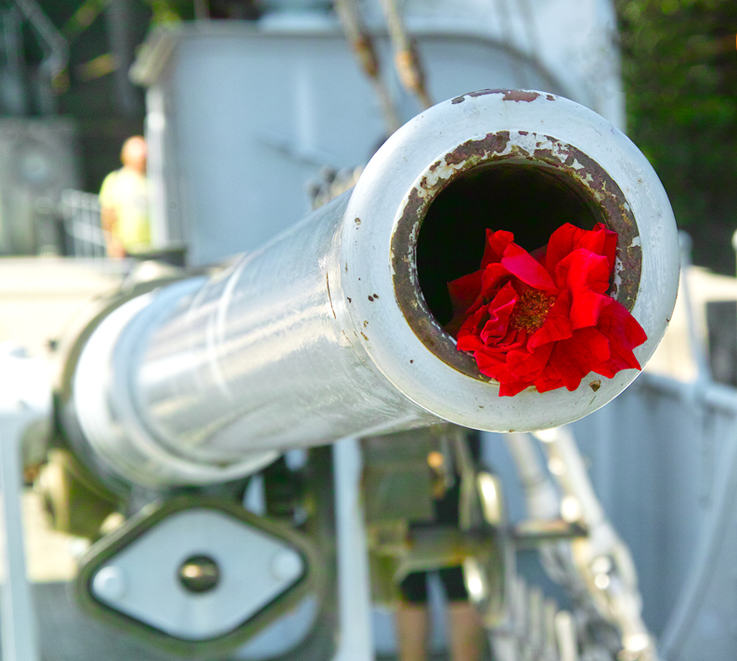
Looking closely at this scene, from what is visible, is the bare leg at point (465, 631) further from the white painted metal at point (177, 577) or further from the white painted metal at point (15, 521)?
the white painted metal at point (15, 521)

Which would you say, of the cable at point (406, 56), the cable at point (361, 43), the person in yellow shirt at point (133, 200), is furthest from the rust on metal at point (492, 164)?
the person in yellow shirt at point (133, 200)

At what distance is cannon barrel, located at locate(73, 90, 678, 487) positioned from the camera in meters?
0.65

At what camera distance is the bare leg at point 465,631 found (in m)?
2.49

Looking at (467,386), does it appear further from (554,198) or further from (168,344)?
(168,344)

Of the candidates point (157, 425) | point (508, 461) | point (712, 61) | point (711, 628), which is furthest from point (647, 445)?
point (712, 61)

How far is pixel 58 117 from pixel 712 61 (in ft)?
25.5

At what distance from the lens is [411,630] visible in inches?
97.7

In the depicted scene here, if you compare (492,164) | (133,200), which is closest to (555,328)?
(492,164)

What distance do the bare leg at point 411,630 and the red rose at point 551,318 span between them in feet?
6.40

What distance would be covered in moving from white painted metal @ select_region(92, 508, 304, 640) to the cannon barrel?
789 millimetres

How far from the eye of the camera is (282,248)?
885 mm

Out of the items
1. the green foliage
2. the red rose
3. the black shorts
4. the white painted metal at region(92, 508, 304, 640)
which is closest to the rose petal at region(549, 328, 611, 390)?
the red rose

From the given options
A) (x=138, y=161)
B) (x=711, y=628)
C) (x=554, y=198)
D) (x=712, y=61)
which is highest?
(x=712, y=61)

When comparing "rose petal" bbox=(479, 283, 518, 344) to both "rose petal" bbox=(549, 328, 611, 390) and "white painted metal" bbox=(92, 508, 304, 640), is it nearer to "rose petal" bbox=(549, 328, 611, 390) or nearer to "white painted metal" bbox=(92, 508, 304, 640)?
"rose petal" bbox=(549, 328, 611, 390)
